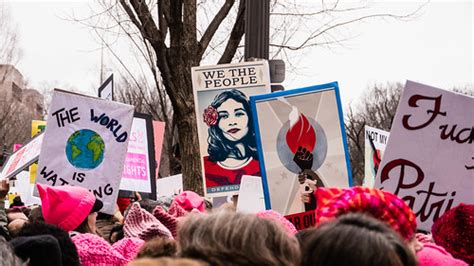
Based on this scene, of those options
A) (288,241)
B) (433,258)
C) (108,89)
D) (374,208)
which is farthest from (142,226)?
(108,89)

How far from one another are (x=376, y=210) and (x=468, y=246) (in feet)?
3.32

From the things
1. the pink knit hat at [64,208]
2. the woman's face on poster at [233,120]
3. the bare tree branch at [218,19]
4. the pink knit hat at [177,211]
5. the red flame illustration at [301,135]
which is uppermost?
the bare tree branch at [218,19]

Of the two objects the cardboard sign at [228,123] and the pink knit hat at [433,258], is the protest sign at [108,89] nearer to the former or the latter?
the cardboard sign at [228,123]

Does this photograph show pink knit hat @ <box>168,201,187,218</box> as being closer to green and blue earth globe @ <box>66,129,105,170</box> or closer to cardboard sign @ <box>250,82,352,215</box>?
cardboard sign @ <box>250,82,352,215</box>

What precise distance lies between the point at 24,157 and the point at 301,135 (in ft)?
9.60

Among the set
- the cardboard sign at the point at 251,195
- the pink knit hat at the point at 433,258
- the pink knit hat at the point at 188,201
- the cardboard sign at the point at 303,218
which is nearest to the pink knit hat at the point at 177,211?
the pink knit hat at the point at 188,201

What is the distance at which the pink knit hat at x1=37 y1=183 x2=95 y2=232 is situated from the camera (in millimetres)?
5090

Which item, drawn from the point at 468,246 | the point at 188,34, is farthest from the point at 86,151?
the point at 188,34

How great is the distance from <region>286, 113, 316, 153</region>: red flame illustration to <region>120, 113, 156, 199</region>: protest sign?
2473 mm

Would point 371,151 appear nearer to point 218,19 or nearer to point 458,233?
point 218,19

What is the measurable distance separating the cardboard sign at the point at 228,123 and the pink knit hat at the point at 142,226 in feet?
9.72

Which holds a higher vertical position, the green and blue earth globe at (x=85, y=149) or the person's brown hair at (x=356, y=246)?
the green and blue earth globe at (x=85, y=149)

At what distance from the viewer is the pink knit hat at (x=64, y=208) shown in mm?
5090

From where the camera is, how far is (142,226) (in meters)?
4.86
